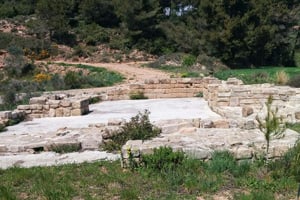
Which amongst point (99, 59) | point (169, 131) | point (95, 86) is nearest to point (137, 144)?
point (169, 131)

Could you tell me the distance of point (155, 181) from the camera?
21.2 feet

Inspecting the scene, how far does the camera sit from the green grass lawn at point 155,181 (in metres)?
6.04

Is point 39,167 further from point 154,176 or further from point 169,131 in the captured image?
point 169,131

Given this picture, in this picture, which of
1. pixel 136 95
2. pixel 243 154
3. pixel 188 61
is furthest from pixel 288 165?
pixel 188 61

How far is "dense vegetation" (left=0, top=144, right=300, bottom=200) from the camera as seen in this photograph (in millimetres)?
6047

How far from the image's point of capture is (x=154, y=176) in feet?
21.7

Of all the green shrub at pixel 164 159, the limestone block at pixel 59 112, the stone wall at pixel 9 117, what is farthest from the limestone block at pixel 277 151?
the limestone block at pixel 59 112

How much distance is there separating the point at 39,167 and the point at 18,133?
12.5 ft

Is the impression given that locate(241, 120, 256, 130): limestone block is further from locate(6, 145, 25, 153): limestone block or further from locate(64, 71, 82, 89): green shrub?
locate(64, 71, 82, 89): green shrub

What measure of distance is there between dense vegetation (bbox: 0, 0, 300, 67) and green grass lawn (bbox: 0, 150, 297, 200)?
27.7 metres

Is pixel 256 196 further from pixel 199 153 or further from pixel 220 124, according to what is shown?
pixel 220 124

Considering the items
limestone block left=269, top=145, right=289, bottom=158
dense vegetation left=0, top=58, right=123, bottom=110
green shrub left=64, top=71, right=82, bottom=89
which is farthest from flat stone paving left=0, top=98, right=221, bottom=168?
green shrub left=64, top=71, right=82, bottom=89

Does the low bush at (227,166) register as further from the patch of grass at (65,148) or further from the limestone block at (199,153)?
the patch of grass at (65,148)

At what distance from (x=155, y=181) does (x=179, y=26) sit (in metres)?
34.0
